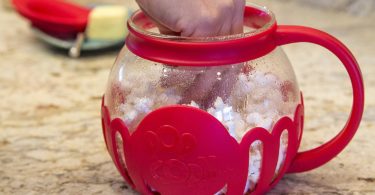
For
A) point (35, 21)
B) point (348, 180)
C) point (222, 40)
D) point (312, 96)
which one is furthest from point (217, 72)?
point (35, 21)

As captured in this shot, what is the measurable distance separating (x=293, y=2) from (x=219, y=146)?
629mm

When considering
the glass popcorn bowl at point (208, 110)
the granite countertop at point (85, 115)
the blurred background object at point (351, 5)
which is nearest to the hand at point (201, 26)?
the glass popcorn bowl at point (208, 110)

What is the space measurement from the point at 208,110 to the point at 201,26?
0.19 feet

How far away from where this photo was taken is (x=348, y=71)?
0.42 m

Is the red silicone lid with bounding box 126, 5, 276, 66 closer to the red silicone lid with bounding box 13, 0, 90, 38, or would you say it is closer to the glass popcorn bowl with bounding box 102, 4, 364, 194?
the glass popcorn bowl with bounding box 102, 4, 364, 194

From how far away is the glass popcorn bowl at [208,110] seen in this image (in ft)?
1.26

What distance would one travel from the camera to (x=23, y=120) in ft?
1.97

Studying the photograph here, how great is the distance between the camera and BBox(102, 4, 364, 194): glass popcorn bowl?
0.38 meters

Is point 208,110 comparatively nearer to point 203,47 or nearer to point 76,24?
point 203,47

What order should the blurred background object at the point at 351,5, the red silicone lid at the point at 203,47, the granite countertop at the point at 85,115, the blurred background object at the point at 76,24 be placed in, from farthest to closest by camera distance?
the blurred background object at the point at 351,5 → the blurred background object at the point at 76,24 → the granite countertop at the point at 85,115 → the red silicone lid at the point at 203,47

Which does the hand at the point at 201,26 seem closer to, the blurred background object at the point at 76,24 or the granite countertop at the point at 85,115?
the granite countertop at the point at 85,115

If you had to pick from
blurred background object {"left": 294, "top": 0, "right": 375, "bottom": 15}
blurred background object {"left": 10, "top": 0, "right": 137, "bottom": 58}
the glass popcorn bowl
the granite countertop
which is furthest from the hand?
blurred background object {"left": 294, "top": 0, "right": 375, "bottom": 15}

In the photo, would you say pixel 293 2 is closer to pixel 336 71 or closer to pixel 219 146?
pixel 336 71

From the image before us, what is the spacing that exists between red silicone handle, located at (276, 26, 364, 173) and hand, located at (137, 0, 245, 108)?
0.12 ft
